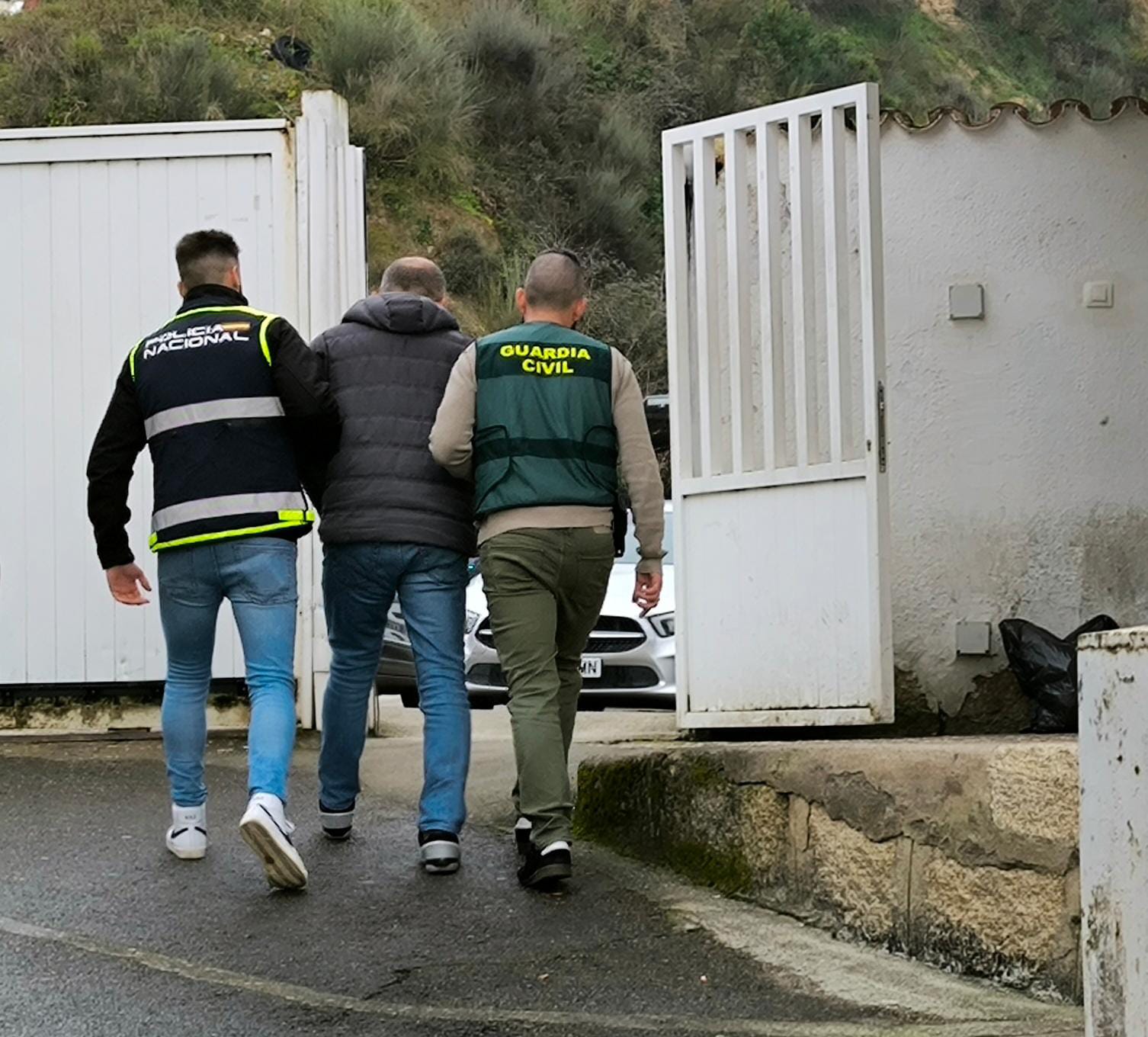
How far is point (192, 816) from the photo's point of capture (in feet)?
20.5

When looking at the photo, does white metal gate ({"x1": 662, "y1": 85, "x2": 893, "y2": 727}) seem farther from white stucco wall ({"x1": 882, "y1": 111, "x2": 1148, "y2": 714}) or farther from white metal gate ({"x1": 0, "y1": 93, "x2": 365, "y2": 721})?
white metal gate ({"x1": 0, "y1": 93, "x2": 365, "y2": 721})

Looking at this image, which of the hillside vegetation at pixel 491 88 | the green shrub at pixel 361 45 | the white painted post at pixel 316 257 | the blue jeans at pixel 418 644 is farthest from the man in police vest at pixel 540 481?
the green shrub at pixel 361 45

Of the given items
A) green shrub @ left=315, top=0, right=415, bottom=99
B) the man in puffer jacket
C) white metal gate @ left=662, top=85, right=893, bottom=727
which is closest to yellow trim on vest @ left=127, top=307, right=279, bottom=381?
the man in puffer jacket

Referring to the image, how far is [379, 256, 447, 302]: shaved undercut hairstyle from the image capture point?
6.46 m

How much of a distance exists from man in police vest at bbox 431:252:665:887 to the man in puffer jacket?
0.17m

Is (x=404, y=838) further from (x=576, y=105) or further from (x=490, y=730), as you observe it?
(x=576, y=105)

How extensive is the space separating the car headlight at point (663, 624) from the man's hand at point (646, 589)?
5.84 meters

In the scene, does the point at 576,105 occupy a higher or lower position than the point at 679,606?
higher

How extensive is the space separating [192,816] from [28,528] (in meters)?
3.12

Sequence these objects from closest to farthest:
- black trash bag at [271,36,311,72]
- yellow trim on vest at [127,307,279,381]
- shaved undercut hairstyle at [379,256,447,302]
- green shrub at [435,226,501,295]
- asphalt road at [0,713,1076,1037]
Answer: asphalt road at [0,713,1076,1037]
yellow trim on vest at [127,307,279,381]
shaved undercut hairstyle at [379,256,447,302]
green shrub at [435,226,501,295]
black trash bag at [271,36,311,72]

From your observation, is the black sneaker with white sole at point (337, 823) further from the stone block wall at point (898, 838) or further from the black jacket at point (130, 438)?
the black jacket at point (130, 438)

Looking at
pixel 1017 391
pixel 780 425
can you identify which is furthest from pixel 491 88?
pixel 780 425

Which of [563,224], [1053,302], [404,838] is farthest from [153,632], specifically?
[563,224]

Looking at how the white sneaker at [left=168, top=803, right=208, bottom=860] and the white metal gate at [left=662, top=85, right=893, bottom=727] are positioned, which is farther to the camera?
the white metal gate at [left=662, top=85, right=893, bottom=727]
